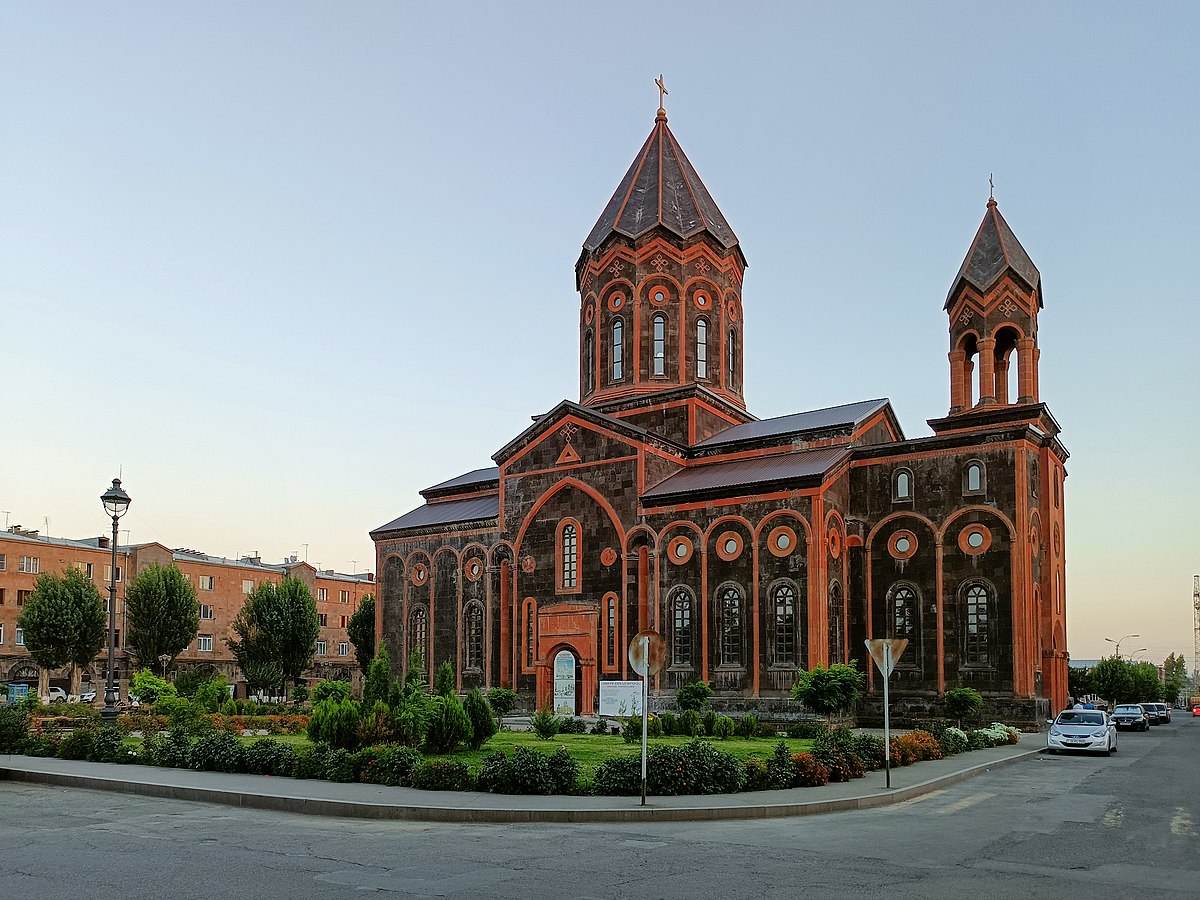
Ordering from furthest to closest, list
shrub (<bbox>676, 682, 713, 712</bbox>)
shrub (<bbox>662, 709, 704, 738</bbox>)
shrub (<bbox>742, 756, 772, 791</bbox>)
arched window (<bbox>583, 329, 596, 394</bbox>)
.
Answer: arched window (<bbox>583, 329, 596, 394</bbox>), shrub (<bbox>676, 682, 713, 712</bbox>), shrub (<bbox>662, 709, 704, 738</bbox>), shrub (<bbox>742, 756, 772, 791</bbox>)

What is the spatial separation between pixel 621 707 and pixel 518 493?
13337 mm

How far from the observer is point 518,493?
4159 centimetres

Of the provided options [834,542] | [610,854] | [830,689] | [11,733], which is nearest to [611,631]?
[834,542]

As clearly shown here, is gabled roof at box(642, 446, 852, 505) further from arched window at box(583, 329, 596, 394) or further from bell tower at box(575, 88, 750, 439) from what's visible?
arched window at box(583, 329, 596, 394)

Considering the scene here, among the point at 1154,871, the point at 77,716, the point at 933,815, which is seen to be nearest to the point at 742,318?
the point at 77,716

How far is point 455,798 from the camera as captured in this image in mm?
15211

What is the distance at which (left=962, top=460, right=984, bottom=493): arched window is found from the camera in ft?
112

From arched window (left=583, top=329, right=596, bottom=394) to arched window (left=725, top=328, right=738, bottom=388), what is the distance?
557 cm

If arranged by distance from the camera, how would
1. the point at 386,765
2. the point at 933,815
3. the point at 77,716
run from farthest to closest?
the point at 77,716 → the point at 386,765 → the point at 933,815

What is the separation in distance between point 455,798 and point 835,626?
21.7 metres

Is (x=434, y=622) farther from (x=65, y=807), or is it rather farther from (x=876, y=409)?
(x=65, y=807)

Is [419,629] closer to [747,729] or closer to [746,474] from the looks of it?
[746,474]

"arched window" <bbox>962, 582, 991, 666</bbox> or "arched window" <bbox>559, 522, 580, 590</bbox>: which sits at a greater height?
"arched window" <bbox>559, 522, 580, 590</bbox>

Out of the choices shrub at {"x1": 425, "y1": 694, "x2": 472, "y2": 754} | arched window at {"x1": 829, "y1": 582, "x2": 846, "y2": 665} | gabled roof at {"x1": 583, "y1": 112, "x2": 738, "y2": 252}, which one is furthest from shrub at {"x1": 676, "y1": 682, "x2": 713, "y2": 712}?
gabled roof at {"x1": 583, "y1": 112, "x2": 738, "y2": 252}
